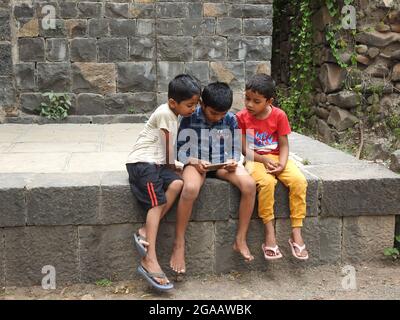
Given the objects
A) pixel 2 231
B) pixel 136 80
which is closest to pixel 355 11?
pixel 136 80

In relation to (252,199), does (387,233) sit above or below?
below

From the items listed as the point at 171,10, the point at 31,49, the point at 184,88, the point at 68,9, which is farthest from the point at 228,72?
the point at 184,88

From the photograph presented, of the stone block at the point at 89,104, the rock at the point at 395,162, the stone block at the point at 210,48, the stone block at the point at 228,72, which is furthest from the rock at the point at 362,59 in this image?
the stone block at the point at 89,104

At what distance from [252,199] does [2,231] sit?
1586 mm

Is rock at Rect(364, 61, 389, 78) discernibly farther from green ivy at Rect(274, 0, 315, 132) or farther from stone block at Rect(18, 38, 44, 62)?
stone block at Rect(18, 38, 44, 62)

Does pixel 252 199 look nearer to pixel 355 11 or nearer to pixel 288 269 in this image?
pixel 288 269

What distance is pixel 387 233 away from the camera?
363 centimetres

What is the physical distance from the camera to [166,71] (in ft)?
22.1

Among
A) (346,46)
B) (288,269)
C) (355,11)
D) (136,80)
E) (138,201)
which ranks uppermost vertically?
(355,11)

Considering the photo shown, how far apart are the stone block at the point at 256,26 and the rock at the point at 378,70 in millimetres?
1434

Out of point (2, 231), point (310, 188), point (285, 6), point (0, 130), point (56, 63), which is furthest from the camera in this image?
point (285, 6)

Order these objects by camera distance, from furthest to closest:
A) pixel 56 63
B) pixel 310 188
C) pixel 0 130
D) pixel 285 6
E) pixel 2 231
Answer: pixel 285 6 → pixel 56 63 → pixel 0 130 → pixel 310 188 → pixel 2 231

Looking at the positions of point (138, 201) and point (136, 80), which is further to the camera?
point (136, 80)

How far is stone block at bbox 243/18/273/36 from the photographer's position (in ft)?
22.2
